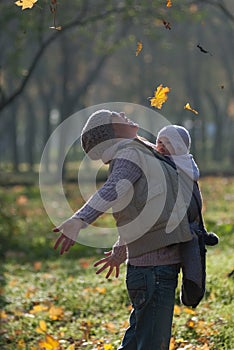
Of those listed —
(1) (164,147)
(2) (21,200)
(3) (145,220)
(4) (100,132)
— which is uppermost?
(4) (100,132)

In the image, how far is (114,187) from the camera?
13.9ft

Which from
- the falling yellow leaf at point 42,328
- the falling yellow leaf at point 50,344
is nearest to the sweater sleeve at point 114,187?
the falling yellow leaf at point 50,344

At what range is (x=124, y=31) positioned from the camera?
28.3m

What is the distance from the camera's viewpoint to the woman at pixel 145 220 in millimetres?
4367

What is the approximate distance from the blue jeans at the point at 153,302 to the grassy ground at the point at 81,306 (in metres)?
1.20

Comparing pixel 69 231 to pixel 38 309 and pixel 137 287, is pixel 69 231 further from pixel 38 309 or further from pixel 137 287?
pixel 38 309

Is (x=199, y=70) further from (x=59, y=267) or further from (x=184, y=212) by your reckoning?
(x=184, y=212)

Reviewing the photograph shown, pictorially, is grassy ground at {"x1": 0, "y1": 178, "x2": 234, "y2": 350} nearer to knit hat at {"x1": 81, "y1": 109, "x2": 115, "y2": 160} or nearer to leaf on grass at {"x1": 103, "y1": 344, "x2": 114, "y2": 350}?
leaf on grass at {"x1": 103, "y1": 344, "x2": 114, "y2": 350}

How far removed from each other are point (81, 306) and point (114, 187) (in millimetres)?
3698

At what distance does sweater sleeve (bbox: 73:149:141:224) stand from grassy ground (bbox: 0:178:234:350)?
1852mm

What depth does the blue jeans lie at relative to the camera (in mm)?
4426

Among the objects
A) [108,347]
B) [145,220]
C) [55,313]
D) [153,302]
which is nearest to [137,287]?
[153,302]

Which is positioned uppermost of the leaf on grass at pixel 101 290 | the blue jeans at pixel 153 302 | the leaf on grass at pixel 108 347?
the blue jeans at pixel 153 302

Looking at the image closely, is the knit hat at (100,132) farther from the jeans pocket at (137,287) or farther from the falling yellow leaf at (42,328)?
the falling yellow leaf at (42,328)
